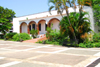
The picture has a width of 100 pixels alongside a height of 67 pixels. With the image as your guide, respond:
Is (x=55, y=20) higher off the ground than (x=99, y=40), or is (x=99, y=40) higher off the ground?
(x=55, y=20)

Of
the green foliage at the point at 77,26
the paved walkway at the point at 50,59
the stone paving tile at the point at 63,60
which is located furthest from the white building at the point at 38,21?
the stone paving tile at the point at 63,60

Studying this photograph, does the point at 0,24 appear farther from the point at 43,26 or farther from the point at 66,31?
the point at 66,31

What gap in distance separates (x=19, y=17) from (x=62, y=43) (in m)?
18.4

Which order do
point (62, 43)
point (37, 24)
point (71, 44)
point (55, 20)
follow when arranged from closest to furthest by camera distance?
point (71, 44)
point (62, 43)
point (55, 20)
point (37, 24)

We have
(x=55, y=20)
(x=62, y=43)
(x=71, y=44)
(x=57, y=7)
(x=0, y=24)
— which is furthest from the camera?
(x=0, y=24)

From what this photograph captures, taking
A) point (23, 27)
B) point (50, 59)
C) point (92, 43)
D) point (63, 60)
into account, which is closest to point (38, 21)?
point (23, 27)

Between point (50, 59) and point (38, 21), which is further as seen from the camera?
point (38, 21)

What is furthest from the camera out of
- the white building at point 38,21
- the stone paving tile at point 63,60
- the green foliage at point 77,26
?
the white building at point 38,21

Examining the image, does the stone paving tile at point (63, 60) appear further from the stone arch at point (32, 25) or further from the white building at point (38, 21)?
the stone arch at point (32, 25)

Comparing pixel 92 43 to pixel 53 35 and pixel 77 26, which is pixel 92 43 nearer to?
pixel 77 26

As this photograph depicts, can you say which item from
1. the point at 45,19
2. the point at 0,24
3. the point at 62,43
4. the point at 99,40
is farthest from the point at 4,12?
the point at 99,40

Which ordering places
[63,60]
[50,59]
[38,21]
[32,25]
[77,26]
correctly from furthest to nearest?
1. [32,25]
2. [38,21]
3. [77,26]
4. [50,59]
5. [63,60]

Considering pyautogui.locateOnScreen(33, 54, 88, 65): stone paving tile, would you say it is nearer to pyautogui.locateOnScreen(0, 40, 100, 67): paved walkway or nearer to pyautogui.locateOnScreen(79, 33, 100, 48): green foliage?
pyautogui.locateOnScreen(0, 40, 100, 67): paved walkway

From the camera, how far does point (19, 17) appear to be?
29062 mm
